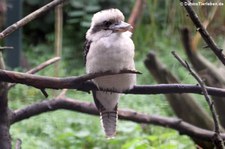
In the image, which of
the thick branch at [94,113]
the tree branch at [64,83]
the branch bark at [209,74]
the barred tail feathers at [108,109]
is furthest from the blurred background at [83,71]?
the tree branch at [64,83]

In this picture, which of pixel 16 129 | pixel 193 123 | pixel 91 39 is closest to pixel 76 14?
pixel 16 129

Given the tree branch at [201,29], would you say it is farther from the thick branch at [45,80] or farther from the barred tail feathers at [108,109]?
the barred tail feathers at [108,109]

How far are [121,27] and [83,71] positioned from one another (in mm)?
2412

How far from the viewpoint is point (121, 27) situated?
52.3 inches

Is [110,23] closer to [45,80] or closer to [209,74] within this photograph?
[45,80]

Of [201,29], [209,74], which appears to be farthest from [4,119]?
[209,74]

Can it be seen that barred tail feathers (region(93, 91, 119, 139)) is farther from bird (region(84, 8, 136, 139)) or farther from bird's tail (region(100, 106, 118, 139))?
bird (region(84, 8, 136, 139))

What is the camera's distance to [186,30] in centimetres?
182

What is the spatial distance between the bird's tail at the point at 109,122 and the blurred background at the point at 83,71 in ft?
1.12

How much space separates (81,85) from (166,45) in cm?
321

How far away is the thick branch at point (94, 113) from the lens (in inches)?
74.5

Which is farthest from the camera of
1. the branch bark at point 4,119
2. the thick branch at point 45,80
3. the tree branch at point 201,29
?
the branch bark at point 4,119

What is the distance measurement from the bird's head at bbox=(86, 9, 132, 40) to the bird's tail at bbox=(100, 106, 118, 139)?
0.30 meters

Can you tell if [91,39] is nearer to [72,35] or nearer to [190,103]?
[190,103]
